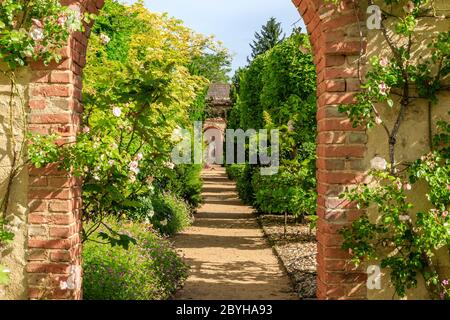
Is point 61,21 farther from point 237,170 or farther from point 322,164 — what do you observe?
point 237,170

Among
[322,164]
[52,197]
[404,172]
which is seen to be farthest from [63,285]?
[404,172]

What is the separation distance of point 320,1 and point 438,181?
1.68 metres

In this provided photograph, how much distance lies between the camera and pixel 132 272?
228 inches

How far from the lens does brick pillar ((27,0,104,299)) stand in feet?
14.0

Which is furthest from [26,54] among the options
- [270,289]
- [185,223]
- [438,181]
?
[185,223]

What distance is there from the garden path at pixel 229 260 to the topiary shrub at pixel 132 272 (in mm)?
299

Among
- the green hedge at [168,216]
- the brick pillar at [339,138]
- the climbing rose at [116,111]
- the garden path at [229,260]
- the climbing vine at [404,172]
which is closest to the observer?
the climbing vine at [404,172]

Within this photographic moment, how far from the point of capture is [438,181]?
13.2 feet

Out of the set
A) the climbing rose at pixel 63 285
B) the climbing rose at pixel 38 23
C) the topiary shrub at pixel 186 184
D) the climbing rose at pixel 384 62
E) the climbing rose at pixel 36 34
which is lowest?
the climbing rose at pixel 63 285

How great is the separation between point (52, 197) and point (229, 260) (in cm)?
514

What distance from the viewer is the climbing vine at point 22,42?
13.4 ft

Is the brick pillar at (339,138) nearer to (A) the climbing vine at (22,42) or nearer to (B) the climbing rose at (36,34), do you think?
(A) the climbing vine at (22,42)

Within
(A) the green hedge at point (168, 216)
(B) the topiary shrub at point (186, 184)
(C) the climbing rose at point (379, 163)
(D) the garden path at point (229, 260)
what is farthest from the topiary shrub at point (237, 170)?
(C) the climbing rose at point (379, 163)

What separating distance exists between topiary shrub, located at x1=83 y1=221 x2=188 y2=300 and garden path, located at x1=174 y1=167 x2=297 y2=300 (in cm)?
30
